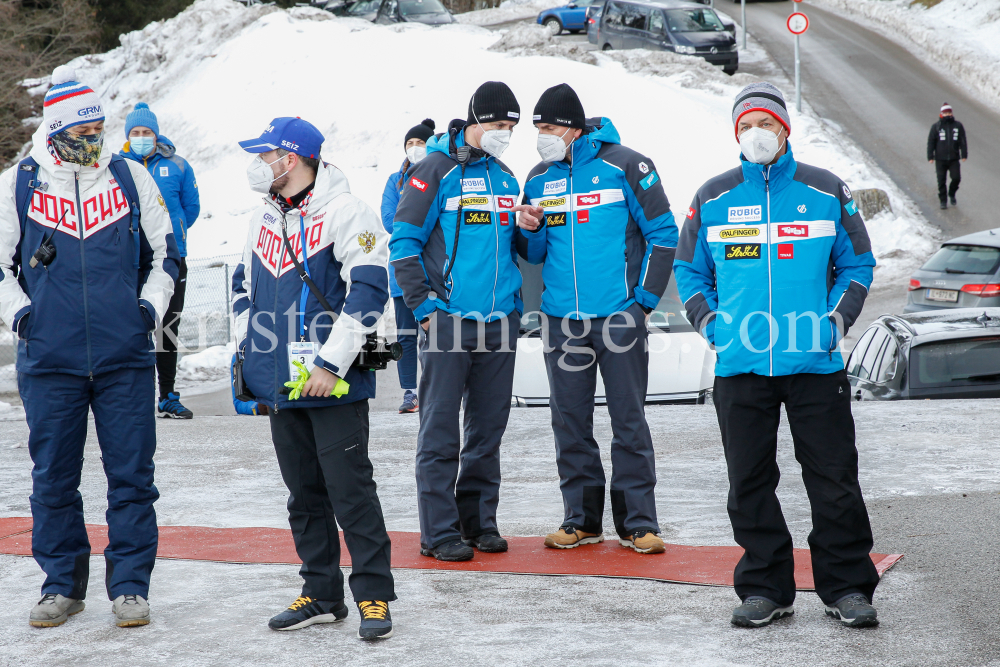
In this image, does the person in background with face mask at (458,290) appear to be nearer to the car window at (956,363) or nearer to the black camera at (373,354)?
the black camera at (373,354)

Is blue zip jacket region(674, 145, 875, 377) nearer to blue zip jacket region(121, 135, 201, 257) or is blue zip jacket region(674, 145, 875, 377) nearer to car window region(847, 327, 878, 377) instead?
blue zip jacket region(121, 135, 201, 257)

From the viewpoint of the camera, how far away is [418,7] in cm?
2816

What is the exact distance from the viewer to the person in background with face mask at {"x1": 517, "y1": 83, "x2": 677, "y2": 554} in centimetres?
502

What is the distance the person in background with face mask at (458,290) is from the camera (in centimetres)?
498

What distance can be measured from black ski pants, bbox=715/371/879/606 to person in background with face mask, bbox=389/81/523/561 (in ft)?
4.63

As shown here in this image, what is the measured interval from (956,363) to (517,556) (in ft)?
18.9

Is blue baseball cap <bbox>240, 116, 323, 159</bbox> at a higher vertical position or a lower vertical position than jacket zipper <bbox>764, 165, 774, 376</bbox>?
higher

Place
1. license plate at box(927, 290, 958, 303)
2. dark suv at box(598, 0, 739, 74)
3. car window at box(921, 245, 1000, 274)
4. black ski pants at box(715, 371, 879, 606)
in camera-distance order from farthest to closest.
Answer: dark suv at box(598, 0, 739, 74)
license plate at box(927, 290, 958, 303)
car window at box(921, 245, 1000, 274)
black ski pants at box(715, 371, 879, 606)

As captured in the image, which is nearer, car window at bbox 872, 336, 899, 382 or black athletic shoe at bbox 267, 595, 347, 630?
black athletic shoe at bbox 267, 595, 347, 630

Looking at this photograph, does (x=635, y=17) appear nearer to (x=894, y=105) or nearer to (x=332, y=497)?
(x=894, y=105)

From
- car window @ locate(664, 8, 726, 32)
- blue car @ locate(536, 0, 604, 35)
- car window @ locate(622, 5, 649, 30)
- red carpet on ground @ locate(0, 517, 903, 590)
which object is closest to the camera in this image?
red carpet on ground @ locate(0, 517, 903, 590)

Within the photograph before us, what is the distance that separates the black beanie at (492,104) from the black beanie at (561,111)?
142 mm

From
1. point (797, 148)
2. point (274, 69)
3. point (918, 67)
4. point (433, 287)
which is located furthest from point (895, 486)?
point (918, 67)

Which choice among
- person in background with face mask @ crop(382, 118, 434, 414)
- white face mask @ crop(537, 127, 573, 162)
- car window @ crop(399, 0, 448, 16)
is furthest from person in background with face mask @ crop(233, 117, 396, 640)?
car window @ crop(399, 0, 448, 16)
